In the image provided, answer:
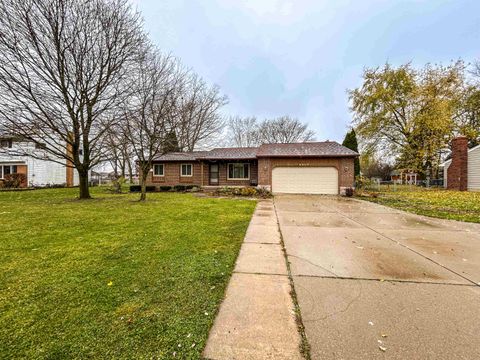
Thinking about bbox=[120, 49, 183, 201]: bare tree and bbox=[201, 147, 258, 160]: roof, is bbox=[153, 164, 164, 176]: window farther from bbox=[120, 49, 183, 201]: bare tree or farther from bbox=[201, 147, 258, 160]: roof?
bbox=[120, 49, 183, 201]: bare tree

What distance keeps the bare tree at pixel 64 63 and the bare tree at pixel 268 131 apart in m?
27.4

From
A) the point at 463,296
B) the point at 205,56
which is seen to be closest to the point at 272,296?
the point at 463,296

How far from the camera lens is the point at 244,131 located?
127ft

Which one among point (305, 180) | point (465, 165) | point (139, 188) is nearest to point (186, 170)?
point (139, 188)

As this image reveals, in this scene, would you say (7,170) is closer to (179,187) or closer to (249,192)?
(179,187)

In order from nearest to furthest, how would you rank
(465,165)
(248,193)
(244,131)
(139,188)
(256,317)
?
1. (256,317)
2. (248,193)
3. (465,165)
4. (139,188)
5. (244,131)

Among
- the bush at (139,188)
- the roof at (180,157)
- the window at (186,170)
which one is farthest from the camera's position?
the window at (186,170)

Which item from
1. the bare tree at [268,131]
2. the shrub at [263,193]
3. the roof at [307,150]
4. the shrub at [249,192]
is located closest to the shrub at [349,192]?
the roof at [307,150]

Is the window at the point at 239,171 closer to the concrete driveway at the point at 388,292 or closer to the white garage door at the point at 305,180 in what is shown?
the white garage door at the point at 305,180

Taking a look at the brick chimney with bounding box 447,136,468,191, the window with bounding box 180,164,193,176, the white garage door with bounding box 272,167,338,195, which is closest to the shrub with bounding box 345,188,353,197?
the white garage door with bounding box 272,167,338,195

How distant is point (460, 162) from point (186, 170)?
22065mm

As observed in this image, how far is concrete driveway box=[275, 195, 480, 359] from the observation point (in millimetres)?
1818

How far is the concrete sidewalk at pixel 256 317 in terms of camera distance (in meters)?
1.74

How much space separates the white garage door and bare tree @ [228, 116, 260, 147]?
22216 mm
